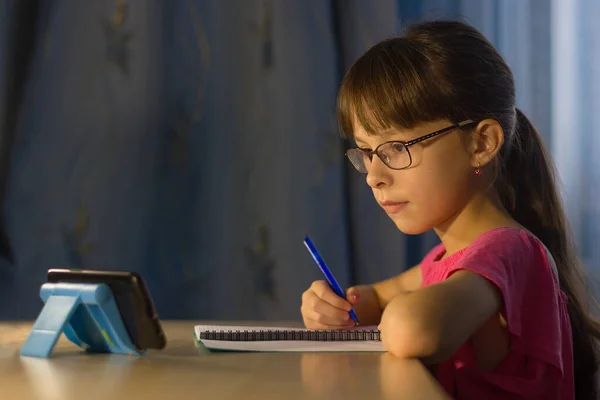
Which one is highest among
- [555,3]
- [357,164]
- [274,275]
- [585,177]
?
[555,3]

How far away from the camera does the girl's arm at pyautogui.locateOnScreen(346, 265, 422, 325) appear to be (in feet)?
4.53

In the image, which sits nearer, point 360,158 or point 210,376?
point 210,376

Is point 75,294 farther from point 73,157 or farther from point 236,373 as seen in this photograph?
point 73,157

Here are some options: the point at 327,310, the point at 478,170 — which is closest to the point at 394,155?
the point at 478,170

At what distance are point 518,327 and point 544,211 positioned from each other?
31cm

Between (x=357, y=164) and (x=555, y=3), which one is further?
(x=555, y=3)

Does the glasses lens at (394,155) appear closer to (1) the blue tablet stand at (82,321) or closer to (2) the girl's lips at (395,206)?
(2) the girl's lips at (395,206)

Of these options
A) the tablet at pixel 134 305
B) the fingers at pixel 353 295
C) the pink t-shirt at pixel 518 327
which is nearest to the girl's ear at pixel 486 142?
the pink t-shirt at pixel 518 327

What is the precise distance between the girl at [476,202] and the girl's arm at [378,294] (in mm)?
119

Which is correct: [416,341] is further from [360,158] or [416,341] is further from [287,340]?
[360,158]

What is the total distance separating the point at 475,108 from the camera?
115 centimetres

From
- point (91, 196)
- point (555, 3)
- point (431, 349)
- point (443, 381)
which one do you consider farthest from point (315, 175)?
point (431, 349)

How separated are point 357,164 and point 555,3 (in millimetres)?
768

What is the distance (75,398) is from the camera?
690mm
